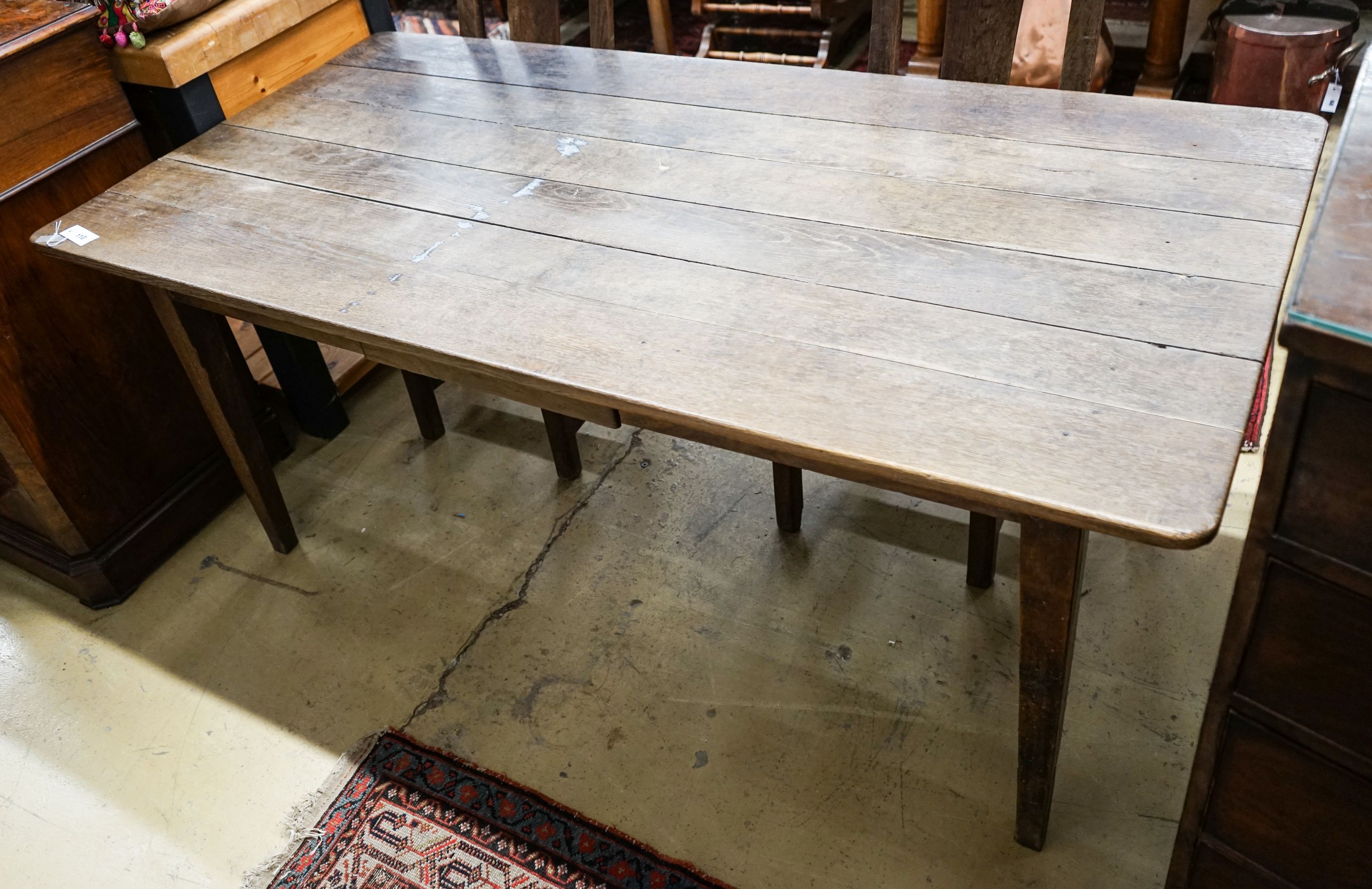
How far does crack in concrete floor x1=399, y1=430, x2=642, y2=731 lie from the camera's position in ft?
6.52

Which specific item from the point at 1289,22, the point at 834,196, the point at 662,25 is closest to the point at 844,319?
the point at 834,196

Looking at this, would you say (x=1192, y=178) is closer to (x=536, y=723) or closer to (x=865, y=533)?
(x=865, y=533)

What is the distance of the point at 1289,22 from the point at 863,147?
2.23m

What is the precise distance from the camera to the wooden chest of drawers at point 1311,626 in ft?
2.84

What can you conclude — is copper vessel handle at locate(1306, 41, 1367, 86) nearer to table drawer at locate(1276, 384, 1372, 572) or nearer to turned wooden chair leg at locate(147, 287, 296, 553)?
table drawer at locate(1276, 384, 1372, 572)

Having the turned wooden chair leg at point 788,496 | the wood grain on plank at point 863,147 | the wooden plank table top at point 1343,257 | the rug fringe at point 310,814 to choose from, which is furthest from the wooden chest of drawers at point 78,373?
the wooden plank table top at point 1343,257

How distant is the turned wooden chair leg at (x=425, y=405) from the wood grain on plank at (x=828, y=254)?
2.20ft

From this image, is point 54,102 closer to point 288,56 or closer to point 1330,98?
point 288,56

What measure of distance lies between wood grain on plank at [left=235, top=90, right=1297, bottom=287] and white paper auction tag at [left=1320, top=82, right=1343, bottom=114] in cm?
229

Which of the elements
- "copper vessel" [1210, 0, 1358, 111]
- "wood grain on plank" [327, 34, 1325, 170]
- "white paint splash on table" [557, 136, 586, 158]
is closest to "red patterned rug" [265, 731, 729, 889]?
"white paint splash on table" [557, 136, 586, 158]

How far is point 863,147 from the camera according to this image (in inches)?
67.4

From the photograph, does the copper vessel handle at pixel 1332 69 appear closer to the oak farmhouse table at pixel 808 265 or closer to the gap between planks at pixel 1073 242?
the oak farmhouse table at pixel 808 265

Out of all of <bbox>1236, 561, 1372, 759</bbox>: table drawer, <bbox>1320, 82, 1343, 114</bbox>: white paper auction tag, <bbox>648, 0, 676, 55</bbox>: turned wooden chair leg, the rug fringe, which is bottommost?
the rug fringe

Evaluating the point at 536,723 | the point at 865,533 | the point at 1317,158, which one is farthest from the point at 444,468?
the point at 1317,158
